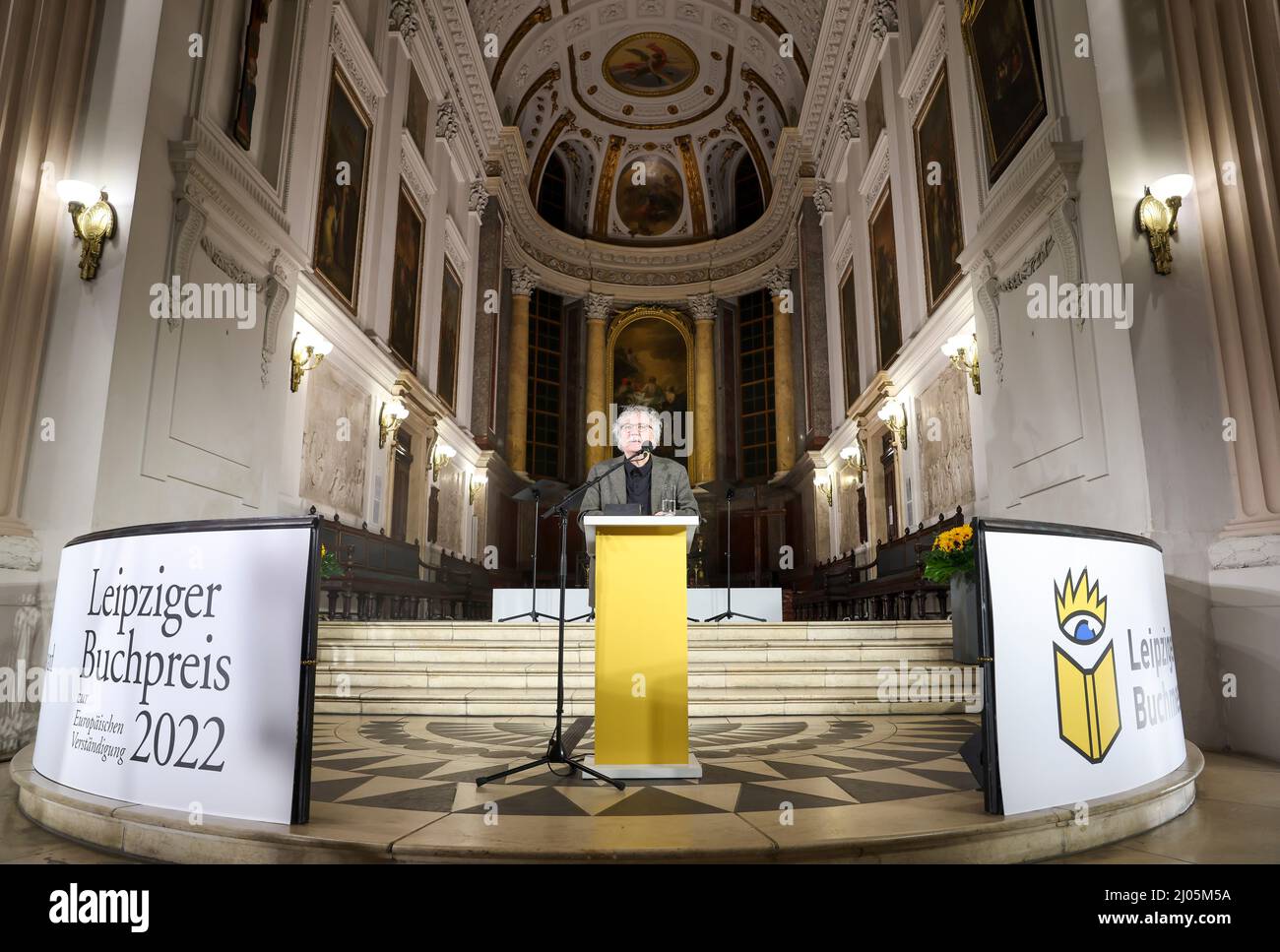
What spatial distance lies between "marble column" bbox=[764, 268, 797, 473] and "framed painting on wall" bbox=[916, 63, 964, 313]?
909 cm

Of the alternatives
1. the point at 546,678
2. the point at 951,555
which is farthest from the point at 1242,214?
the point at 546,678

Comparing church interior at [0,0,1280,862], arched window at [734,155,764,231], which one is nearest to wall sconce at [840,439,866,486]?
church interior at [0,0,1280,862]

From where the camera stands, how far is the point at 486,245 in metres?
17.6

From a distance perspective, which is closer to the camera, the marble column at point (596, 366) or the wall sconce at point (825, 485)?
the wall sconce at point (825, 485)

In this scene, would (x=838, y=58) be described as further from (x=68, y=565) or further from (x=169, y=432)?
(x=68, y=565)

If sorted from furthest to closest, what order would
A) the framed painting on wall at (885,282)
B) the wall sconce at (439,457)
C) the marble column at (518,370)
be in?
the marble column at (518,370) < the wall sconce at (439,457) < the framed painting on wall at (885,282)

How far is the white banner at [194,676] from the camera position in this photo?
238 centimetres

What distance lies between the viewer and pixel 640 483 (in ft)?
13.2

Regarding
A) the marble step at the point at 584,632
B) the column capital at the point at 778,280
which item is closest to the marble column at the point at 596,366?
the column capital at the point at 778,280

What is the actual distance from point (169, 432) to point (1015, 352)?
8.01 metres

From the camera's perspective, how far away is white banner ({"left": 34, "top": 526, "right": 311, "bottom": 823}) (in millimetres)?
2383

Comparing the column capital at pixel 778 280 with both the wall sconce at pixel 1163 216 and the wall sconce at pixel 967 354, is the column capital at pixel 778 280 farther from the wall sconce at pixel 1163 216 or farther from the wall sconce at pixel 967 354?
the wall sconce at pixel 1163 216

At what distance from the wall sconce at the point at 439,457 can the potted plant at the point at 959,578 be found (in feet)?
30.8
